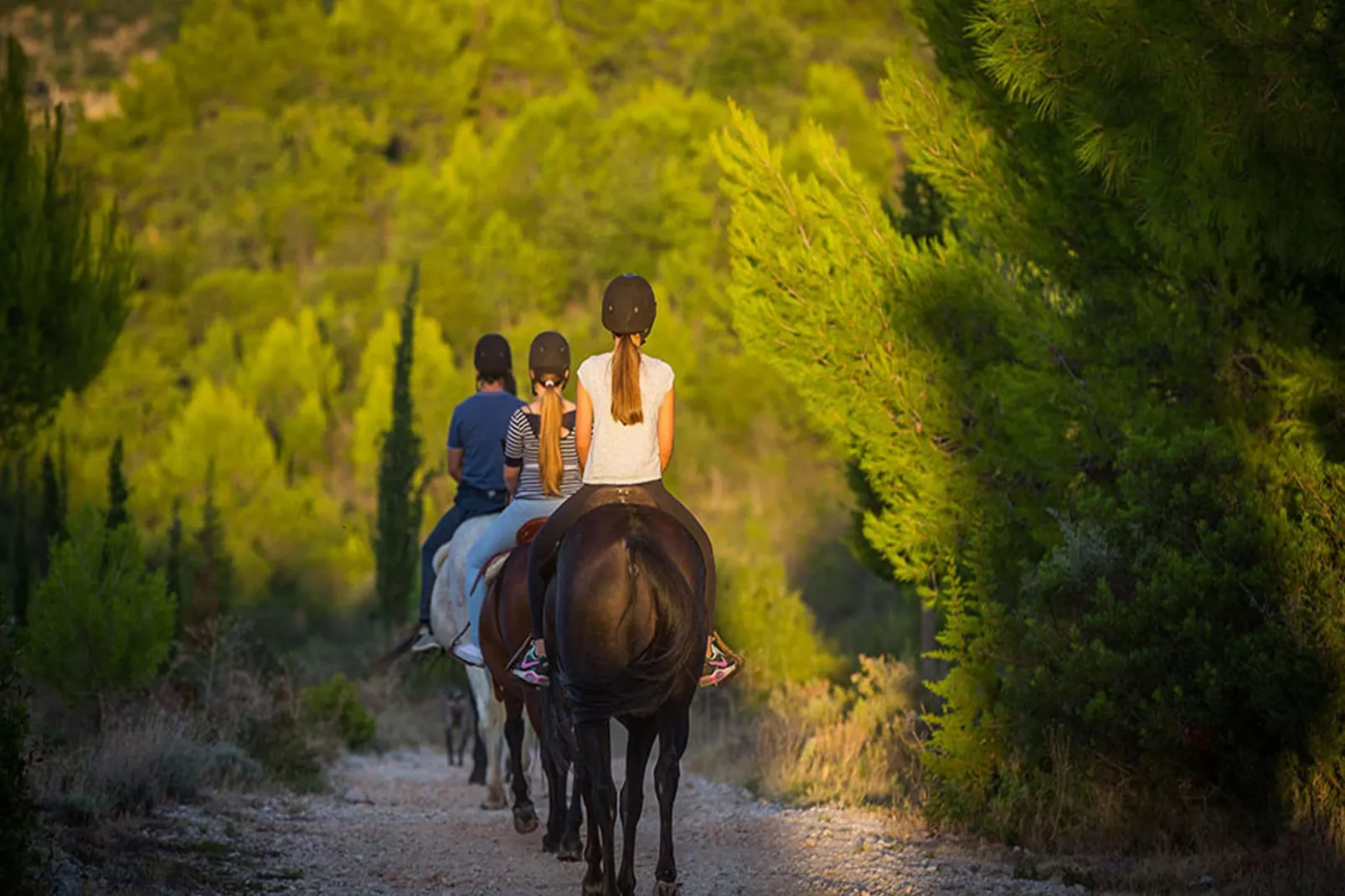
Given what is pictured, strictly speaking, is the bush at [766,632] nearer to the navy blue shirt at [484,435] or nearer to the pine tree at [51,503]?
the navy blue shirt at [484,435]

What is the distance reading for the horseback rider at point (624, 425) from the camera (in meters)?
7.51

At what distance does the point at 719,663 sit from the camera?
8281mm

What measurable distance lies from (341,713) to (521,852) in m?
7.48

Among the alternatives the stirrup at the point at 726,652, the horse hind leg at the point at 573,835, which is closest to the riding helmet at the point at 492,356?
the horse hind leg at the point at 573,835

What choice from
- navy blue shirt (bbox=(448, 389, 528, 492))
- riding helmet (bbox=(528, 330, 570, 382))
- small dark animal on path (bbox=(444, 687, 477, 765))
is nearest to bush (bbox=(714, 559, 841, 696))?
small dark animal on path (bbox=(444, 687, 477, 765))

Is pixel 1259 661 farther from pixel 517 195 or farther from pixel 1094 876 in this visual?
pixel 517 195

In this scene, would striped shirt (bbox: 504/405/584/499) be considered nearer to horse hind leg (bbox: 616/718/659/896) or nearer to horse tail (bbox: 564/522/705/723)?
horse hind leg (bbox: 616/718/659/896)

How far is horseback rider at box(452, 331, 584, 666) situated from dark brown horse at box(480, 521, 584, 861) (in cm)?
23

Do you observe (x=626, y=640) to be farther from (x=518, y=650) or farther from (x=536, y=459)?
(x=536, y=459)

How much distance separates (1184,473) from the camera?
367 inches

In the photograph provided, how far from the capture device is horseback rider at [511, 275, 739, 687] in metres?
7.51

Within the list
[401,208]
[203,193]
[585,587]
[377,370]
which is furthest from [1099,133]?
[203,193]

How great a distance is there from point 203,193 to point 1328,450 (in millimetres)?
51445

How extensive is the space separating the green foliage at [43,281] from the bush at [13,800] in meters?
13.1
